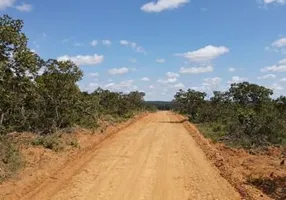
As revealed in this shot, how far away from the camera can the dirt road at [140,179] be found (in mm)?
11711

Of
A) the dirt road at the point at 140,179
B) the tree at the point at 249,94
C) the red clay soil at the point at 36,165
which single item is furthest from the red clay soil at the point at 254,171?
the tree at the point at 249,94

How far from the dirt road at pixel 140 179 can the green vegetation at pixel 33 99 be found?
226cm

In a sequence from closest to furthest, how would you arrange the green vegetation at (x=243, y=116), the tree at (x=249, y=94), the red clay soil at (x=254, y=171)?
the red clay soil at (x=254, y=171)
the green vegetation at (x=243, y=116)
the tree at (x=249, y=94)

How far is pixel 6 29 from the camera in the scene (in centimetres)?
1427

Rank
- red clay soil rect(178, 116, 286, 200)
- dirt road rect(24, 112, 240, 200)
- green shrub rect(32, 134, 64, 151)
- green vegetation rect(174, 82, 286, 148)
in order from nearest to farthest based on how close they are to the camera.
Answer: dirt road rect(24, 112, 240, 200), red clay soil rect(178, 116, 286, 200), green shrub rect(32, 134, 64, 151), green vegetation rect(174, 82, 286, 148)

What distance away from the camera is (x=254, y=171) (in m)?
15.7

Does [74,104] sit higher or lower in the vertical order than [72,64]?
lower

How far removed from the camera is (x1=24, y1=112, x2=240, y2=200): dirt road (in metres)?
11.7

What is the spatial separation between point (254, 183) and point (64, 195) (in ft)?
20.3

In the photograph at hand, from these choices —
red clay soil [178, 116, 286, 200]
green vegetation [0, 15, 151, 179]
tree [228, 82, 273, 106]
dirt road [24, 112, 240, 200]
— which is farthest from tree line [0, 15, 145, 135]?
tree [228, 82, 273, 106]

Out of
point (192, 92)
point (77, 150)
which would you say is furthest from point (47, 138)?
point (192, 92)

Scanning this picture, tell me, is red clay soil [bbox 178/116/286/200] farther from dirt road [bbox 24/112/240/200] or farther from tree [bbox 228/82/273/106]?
tree [bbox 228/82/273/106]

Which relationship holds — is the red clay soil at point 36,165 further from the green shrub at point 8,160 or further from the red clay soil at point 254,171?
the red clay soil at point 254,171

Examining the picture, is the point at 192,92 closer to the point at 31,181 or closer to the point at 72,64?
the point at 72,64
